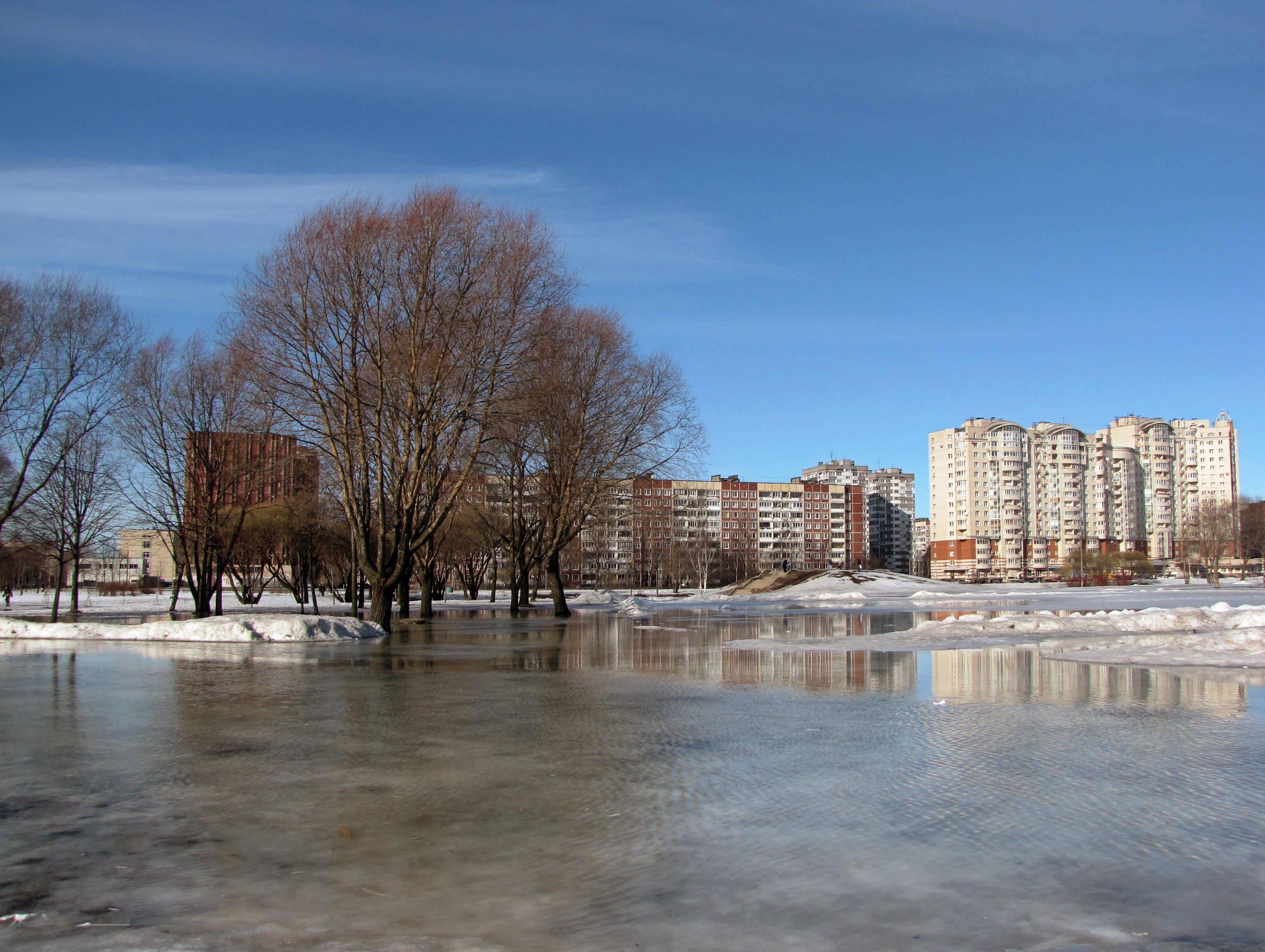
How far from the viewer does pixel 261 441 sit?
32.4m

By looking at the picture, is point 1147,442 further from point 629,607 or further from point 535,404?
point 535,404

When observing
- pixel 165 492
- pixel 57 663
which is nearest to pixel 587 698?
pixel 57 663

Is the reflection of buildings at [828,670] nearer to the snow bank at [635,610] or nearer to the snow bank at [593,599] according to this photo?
the snow bank at [635,610]

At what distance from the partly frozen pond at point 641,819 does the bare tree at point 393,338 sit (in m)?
14.0

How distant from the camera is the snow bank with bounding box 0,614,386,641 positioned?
20975 mm

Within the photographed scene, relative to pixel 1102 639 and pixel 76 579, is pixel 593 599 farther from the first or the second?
pixel 1102 639

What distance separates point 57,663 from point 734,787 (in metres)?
14.5

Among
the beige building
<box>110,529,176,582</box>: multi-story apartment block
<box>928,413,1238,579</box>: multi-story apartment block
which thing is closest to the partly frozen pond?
<box>110,529,176,582</box>: multi-story apartment block

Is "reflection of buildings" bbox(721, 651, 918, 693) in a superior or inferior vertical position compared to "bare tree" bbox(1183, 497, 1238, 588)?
inferior

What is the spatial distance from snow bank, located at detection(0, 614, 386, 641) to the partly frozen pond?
9.15 meters

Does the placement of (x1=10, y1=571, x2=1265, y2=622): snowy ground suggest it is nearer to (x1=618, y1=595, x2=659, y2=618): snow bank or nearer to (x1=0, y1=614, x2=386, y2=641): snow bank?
(x1=618, y1=595, x2=659, y2=618): snow bank

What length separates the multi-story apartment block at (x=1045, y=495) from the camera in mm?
162625

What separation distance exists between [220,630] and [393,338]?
8.97 meters

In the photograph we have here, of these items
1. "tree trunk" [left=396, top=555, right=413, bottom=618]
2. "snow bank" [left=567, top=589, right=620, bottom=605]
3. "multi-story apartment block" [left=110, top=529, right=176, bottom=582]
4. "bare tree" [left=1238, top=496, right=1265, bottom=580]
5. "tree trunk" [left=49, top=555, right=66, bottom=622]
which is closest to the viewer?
"tree trunk" [left=396, top=555, right=413, bottom=618]
